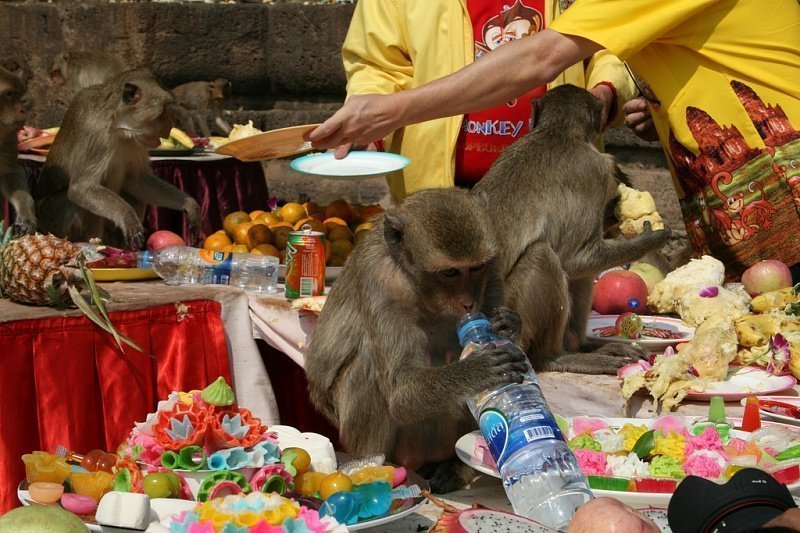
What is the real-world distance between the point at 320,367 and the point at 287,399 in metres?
1.28

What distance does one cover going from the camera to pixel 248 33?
1060 centimetres

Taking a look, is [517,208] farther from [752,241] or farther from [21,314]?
[21,314]

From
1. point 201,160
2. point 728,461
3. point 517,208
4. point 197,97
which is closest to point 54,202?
point 201,160

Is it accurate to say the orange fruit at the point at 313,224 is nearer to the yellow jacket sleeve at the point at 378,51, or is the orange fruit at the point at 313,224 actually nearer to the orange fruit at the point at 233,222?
the orange fruit at the point at 233,222

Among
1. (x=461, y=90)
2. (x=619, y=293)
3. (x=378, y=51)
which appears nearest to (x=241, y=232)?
(x=378, y=51)

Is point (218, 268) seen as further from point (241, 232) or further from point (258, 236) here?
point (241, 232)

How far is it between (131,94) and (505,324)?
404 cm

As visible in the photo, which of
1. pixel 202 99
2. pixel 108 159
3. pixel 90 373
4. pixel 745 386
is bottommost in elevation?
pixel 90 373

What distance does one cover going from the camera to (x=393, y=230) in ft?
9.59

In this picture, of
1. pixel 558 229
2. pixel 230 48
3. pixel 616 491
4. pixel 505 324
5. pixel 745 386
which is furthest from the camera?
pixel 230 48

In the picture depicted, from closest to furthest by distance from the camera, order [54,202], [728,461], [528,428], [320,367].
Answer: [528,428] → [728,461] → [320,367] → [54,202]

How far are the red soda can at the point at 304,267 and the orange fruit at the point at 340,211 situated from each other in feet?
3.36

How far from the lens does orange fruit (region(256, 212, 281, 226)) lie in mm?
4952

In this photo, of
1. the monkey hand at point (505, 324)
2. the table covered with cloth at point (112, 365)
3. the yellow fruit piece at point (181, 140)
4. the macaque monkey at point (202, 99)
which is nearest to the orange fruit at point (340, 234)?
the table covered with cloth at point (112, 365)
